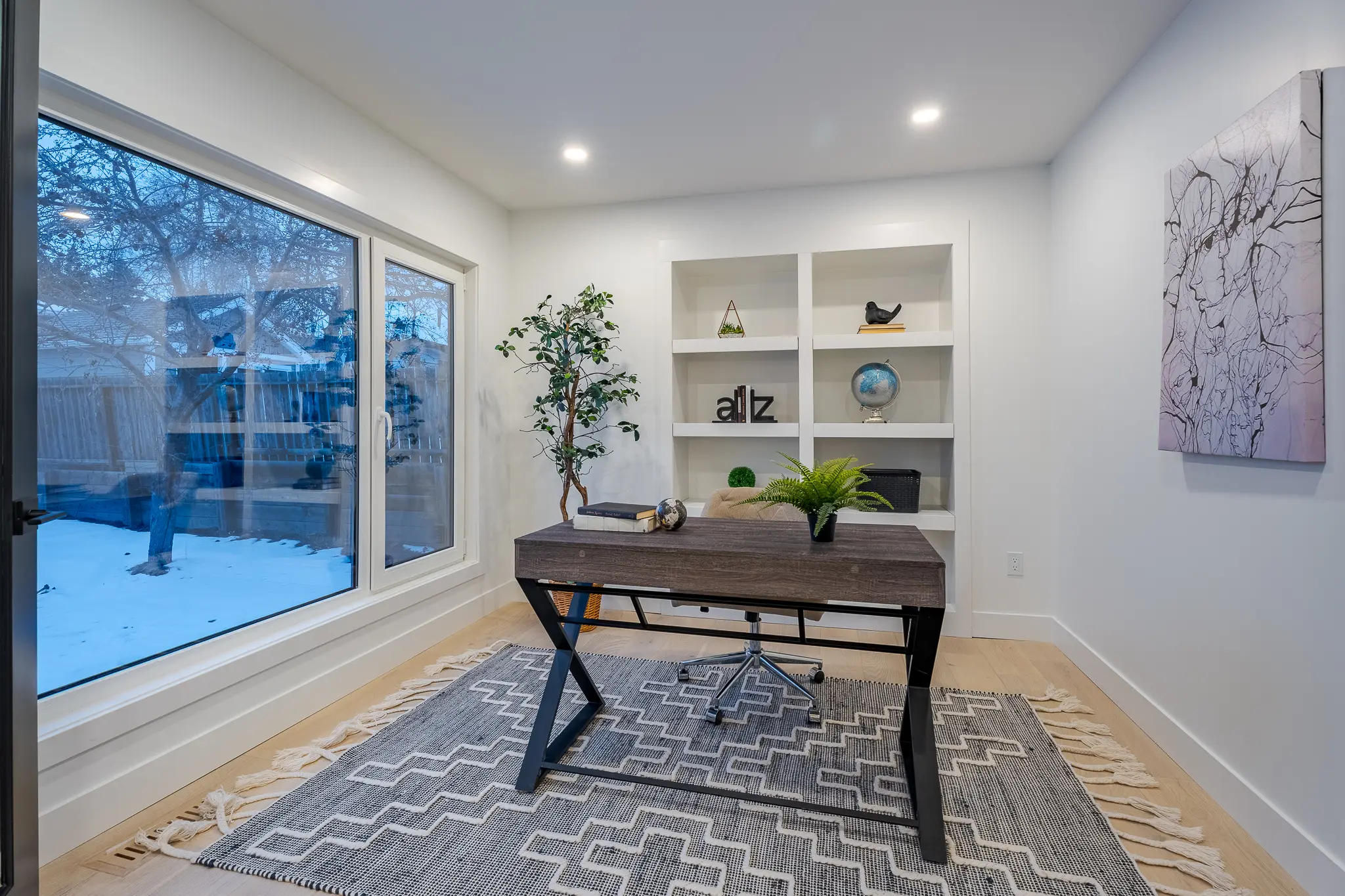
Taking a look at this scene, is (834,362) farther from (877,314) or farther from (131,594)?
(131,594)

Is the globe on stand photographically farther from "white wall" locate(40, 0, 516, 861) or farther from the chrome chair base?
"white wall" locate(40, 0, 516, 861)

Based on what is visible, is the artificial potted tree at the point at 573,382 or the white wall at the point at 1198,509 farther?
the artificial potted tree at the point at 573,382

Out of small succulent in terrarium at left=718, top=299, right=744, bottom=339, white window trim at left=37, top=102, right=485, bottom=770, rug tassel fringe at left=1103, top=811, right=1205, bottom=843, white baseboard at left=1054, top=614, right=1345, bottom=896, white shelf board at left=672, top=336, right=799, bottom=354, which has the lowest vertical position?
rug tassel fringe at left=1103, top=811, right=1205, bottom=843

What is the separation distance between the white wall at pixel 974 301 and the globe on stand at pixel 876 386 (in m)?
0.40

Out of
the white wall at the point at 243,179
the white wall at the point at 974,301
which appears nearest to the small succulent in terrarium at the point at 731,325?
the white wall at the point at 974,301

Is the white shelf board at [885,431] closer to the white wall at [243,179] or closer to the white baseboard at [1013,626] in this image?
the white baseboard at [1013,626]

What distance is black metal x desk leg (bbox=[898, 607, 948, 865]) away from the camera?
156cm

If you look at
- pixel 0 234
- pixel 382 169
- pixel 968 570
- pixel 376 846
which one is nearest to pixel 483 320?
pixel 382 169

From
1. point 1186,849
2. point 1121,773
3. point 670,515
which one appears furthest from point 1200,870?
point 670,515

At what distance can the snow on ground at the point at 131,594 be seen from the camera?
167cm

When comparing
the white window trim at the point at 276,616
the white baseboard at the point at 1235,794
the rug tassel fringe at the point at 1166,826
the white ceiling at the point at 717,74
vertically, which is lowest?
the rug tassel fringe at the point at 1166,826

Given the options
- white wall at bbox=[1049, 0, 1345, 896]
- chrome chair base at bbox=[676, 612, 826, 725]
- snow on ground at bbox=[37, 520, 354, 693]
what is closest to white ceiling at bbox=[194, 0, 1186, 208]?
white wall at bbox=[1049, 0, 1345, 896]

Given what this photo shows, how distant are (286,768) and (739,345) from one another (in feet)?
8.95

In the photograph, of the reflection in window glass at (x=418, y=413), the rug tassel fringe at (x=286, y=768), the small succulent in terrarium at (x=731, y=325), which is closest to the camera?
the rug tassel fringe at (x=286, y=768)
